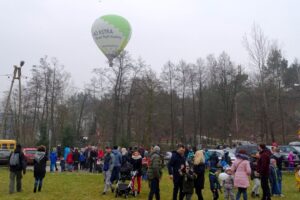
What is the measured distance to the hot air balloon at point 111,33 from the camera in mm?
40281

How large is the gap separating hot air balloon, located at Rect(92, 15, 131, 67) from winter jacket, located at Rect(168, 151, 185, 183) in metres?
28.2

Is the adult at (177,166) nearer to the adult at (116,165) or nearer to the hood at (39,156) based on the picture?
the adult at (116,165)

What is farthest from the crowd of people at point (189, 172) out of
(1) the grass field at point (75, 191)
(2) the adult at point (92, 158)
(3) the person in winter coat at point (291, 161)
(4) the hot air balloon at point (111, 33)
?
(4) the hot air balloon at point (111, 33)

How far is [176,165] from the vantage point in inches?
520

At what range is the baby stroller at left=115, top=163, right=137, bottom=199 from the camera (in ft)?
50.0

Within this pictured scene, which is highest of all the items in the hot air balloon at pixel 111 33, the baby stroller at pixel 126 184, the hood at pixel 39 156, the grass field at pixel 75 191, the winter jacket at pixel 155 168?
the hot air balloon at pixel 111 33

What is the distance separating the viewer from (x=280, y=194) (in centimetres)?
1600

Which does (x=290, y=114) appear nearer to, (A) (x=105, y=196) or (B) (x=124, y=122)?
(B) (x=124, y=122)

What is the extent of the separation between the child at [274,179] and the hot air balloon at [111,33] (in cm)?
2687

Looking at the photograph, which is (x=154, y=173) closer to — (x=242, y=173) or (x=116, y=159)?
(x=242, y=173)

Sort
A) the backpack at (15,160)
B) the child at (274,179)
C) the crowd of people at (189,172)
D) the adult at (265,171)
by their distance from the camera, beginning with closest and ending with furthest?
the crowd of people at (189,172) < the adult at (265,171) < the child at (274,179) < the backpack at (15,160)

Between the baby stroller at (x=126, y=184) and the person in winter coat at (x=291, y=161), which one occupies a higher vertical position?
the person in winter coat at (x=291, y=161)

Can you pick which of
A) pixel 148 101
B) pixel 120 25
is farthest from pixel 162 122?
pixel 120 25

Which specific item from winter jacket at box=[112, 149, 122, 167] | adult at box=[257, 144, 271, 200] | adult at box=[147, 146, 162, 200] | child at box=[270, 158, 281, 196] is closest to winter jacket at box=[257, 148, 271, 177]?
adult at box=[257, 144, 271, 200]
